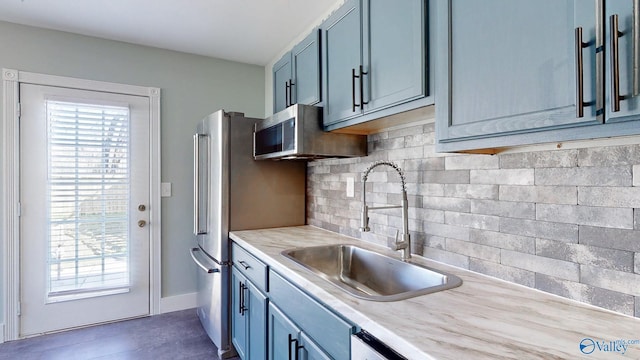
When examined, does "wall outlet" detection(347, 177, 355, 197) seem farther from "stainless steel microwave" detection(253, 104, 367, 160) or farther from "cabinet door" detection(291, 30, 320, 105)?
"cabinet door" detection(291, 30, 320, 105)

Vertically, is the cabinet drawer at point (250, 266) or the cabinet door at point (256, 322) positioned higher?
the cabinet drawer at point (250, 266)

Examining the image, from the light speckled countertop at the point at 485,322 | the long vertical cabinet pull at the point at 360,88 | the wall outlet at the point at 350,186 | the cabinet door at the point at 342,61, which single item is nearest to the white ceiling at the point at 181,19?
the cabinet door at the point at 342,61

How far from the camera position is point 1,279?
243 centimetres

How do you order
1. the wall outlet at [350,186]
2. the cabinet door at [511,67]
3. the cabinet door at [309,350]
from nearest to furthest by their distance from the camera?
the cabinet door at [511,67]
the cabinet door at [309,350]
the wall outlet at [350,186]

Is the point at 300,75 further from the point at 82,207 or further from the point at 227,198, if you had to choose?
the point at 82,207

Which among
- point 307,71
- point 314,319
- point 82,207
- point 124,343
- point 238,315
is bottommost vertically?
point 124,343

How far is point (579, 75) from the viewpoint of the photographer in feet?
2.46

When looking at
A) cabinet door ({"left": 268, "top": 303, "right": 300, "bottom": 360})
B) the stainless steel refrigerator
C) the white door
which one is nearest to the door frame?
the white door

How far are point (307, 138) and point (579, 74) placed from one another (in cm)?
130

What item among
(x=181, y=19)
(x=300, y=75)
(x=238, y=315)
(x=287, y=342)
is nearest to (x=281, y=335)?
(x=287, y=342)

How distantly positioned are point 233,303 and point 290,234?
607mm

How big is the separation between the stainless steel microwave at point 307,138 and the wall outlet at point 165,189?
4.47 ft

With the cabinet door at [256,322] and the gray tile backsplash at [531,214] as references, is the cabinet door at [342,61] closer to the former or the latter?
the gray tile backsplash at [531,214]

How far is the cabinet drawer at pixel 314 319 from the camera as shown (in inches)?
40.9
